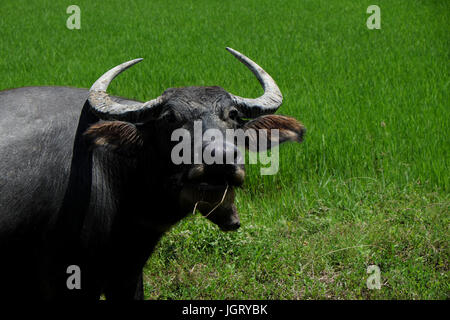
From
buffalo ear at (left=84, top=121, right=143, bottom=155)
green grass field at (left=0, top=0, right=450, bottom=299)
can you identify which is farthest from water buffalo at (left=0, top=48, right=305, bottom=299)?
green grass field at (left=0, top=0, right=450, bottom=299)

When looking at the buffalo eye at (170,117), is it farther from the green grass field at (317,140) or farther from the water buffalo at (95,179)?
the green grass field at (317,140)

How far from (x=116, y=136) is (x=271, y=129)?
30.5 inches

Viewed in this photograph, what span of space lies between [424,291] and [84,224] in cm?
201

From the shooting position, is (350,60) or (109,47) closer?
(350,60)

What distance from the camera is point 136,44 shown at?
8.93 metres

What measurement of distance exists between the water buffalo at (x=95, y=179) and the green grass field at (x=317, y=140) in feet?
2.72

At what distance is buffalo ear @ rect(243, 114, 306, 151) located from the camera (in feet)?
8.33

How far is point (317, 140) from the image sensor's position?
15.7ft

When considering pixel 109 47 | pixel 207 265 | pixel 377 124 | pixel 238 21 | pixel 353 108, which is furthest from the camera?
pixel 238 21

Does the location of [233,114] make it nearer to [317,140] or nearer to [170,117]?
[170,117]

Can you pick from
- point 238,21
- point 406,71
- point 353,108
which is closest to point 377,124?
point 353,108

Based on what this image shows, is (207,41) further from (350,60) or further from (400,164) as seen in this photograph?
(400,164)

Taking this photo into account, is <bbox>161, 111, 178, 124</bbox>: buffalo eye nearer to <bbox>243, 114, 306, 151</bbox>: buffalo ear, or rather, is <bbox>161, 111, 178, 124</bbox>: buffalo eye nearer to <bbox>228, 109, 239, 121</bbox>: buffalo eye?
<bbox>228, 109, 239, 121</bbox>: buffalo eye

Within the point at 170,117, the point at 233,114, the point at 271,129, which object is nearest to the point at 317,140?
the point at 271,129
